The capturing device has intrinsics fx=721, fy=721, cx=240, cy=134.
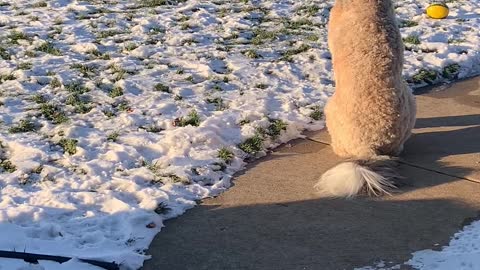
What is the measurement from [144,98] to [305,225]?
2747mm

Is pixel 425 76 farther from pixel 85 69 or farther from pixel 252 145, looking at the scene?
pixel 85 69

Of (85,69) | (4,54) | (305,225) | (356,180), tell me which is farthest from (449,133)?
(4,54)

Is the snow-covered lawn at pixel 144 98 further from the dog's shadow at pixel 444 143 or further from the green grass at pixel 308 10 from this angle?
the dog's shadow at pixel 444 143

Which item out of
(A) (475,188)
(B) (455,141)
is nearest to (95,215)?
(A) (475,188)

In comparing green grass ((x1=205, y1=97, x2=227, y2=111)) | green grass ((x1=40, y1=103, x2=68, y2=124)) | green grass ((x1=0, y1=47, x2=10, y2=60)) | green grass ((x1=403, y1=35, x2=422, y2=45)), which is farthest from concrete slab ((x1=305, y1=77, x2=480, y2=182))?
green grass ((x1=0, y1=47, x2=10, y2=60))

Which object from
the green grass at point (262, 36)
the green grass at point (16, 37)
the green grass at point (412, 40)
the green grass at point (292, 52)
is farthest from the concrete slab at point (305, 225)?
the green grass at point (16, 37)

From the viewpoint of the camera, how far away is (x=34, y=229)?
4.26m

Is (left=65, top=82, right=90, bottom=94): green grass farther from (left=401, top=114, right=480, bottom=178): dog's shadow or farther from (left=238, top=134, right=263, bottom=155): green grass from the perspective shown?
(left=401, top=114, right=480, bottom=178): dog's shadow

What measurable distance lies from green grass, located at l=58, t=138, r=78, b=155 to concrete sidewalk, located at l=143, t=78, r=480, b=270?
1299 millimetres

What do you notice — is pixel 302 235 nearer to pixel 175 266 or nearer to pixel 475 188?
pixel 175 266

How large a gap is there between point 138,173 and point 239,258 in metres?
1.31

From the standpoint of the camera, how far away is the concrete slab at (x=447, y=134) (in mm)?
5332

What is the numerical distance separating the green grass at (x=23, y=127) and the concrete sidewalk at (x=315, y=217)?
75.2 inches

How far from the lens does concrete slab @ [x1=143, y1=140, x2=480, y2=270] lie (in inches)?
160
